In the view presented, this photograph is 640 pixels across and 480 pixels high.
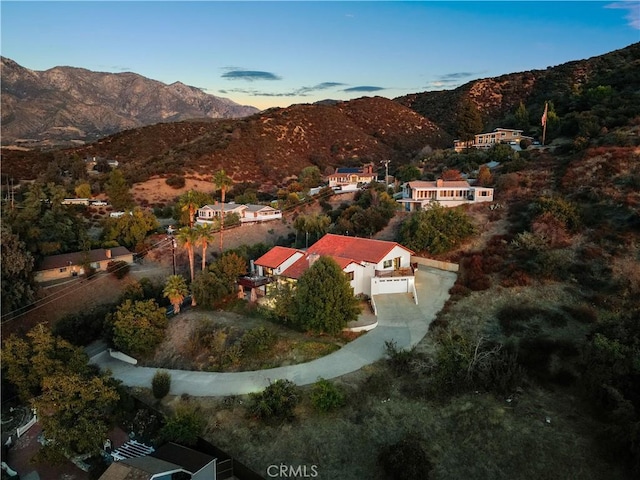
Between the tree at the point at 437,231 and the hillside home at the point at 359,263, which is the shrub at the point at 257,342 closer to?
the hillside home at the point at 359,263

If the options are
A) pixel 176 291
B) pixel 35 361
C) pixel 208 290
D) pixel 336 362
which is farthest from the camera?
pixel 208 290

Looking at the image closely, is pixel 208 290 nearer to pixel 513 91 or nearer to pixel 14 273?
pixel 14 273

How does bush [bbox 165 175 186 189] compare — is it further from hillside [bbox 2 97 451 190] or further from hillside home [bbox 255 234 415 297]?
hillside home [bbox 255 234 415 297]

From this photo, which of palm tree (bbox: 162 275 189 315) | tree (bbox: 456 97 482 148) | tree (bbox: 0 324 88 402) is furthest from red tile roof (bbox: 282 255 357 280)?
tree (bbox: 456 97 482 148)

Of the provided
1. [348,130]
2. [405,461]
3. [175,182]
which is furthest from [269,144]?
[405,461]

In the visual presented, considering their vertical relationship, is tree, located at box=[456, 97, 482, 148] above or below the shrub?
above

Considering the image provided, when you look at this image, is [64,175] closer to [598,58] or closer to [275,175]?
[275,175]
